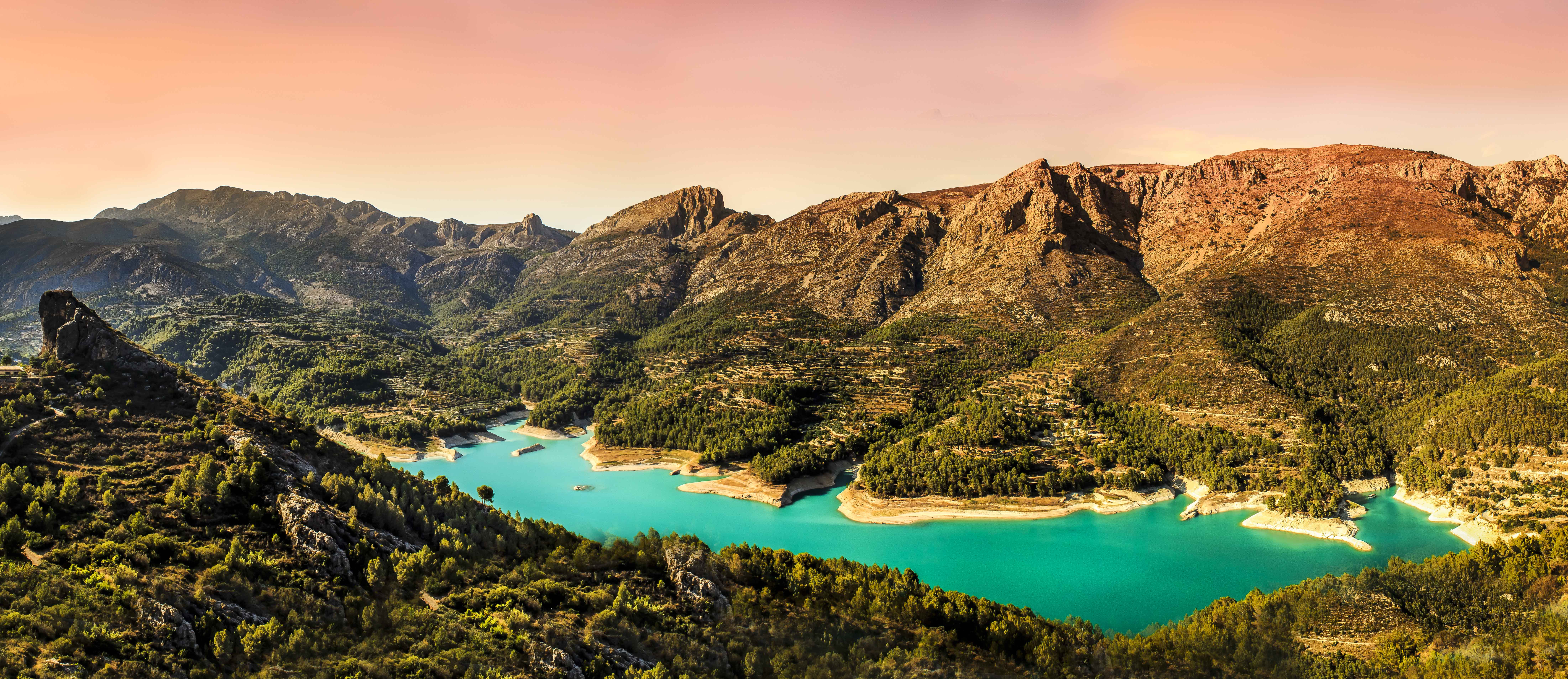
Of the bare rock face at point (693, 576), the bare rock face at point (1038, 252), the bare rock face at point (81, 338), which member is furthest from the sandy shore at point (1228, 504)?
the bare rock face at point (81, 338)

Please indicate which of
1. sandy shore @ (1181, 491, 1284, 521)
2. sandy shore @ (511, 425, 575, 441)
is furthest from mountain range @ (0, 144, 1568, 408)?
sandy shore @ (511, 425, 575, 441)

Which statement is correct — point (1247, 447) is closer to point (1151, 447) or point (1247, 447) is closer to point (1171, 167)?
point (1151, 447)

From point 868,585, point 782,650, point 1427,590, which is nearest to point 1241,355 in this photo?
point 1427,590

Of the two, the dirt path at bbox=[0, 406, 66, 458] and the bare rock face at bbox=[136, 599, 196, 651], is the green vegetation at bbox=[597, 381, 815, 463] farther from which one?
the bare rock face at bbox=[136, 599, 196, 651]

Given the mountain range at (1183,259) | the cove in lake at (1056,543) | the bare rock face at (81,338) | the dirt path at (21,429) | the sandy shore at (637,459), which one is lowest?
the cove in lake at (1056,543)

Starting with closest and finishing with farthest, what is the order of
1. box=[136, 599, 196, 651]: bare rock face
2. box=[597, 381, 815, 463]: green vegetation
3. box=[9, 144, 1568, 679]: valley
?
box=[136, 599, 196, 651]: bare rock face
box=[9, 144, 1568, 679]: valley
box=[597, 381, 815, 463]: green vegetation

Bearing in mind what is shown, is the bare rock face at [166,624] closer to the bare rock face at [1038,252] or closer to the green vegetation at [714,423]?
the green vegetation at [714,423]
